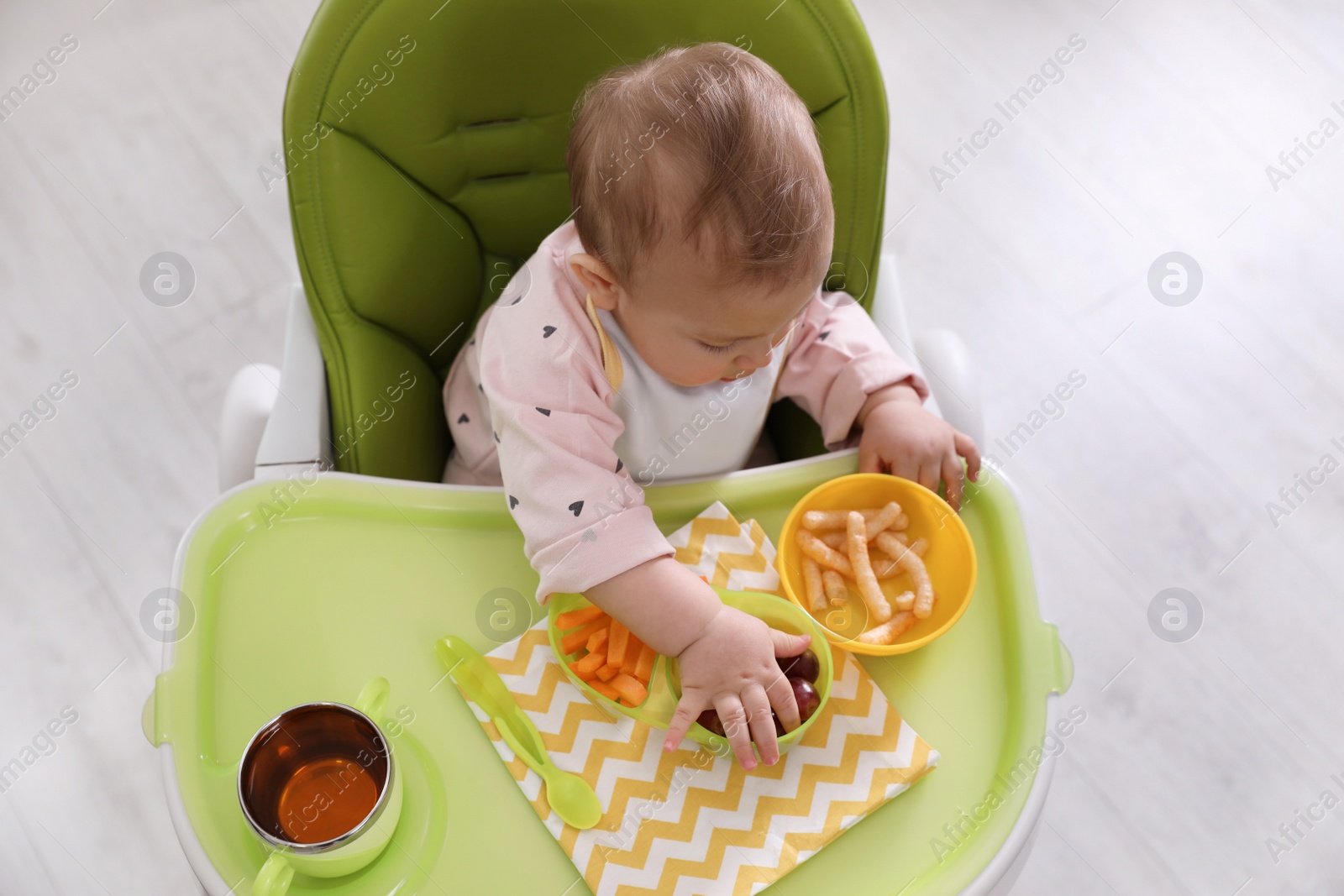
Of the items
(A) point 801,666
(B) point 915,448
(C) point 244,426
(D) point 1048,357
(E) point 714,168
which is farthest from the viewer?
(D) point 1048,357

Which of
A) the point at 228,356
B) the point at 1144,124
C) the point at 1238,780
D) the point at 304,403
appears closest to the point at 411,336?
the point at 304,403

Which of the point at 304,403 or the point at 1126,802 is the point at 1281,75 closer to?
the point at 1126,802

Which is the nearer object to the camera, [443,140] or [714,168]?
[714,168]

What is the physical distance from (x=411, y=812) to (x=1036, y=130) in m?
1.78

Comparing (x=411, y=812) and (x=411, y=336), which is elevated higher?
(x=411, y=336)

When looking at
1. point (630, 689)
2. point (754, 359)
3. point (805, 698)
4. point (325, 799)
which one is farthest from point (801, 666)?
point (325, 799)

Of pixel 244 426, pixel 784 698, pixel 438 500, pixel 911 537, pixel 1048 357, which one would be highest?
pixel 1048 357

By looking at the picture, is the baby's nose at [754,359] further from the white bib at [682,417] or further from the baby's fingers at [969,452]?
the baby's fingers at [969,452]

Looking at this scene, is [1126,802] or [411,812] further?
[1126,802]

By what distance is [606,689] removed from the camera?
736 millimetres

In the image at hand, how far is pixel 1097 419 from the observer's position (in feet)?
5.39

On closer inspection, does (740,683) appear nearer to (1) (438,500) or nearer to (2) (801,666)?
(2) (801,666)

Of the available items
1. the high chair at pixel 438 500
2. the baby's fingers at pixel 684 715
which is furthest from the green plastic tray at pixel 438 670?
the baby's fingers at pixel 684 715

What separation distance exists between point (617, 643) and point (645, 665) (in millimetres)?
27
